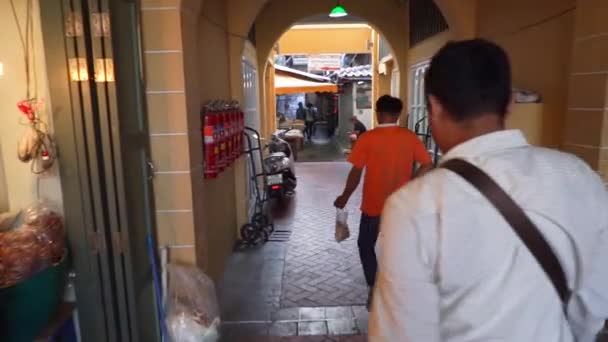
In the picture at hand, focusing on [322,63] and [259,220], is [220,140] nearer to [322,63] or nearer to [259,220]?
[259,220]

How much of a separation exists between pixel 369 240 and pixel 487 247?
2225mm

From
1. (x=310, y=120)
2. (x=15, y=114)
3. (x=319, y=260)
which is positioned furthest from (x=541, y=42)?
(x=310, y=120)

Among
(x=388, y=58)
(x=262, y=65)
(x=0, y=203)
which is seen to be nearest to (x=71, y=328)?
(x=0, y=203)

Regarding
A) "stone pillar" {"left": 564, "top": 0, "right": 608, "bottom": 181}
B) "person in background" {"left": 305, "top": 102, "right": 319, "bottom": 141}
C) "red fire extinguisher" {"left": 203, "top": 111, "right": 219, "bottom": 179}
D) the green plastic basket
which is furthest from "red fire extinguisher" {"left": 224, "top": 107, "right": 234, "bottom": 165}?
"person in background" {"left": 305, "top": 102, "right": 319, "bottom": 141}

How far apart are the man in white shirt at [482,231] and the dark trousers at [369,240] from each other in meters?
2.09

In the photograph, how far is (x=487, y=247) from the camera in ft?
3.10

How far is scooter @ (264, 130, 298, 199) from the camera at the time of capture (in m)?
5.80

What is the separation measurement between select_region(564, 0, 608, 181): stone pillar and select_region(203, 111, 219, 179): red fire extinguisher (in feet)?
7.16

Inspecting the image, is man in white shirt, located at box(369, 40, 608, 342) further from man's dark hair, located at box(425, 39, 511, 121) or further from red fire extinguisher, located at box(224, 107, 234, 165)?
red fire extinguisher, located at box(224, 107, 234, 165)

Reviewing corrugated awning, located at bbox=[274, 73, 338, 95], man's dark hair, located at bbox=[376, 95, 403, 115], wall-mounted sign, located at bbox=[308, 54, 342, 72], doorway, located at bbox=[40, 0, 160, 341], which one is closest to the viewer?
doorway, located at bbox=[40, 0, 160, 341]

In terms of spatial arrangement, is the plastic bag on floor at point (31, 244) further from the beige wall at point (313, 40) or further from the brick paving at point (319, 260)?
the beige wall at point (313, 40)

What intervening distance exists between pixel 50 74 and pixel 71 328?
1.20 m

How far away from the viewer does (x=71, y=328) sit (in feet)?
6.92

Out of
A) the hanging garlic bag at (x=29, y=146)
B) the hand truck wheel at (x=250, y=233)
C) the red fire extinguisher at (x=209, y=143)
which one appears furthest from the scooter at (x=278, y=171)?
the hanging garlic bag at (x=29, y=146)
